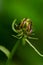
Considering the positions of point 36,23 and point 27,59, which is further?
point 36,23

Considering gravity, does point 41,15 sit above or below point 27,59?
above

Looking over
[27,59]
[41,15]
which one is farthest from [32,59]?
[41,15]

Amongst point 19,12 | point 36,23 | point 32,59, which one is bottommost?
point 32,59

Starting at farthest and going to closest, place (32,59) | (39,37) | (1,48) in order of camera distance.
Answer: (39,37), (32,59), (1,48)

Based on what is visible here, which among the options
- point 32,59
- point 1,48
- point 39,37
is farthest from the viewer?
point 39,37

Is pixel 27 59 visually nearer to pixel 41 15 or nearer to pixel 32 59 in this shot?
pixel 32 59

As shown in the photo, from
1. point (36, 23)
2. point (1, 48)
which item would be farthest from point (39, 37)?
point (1, 48)
